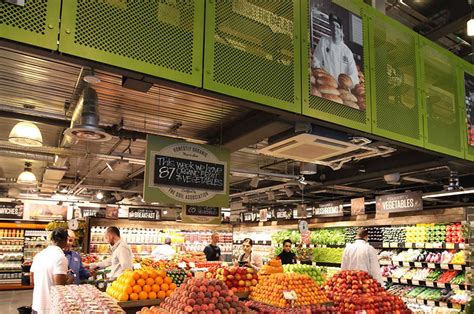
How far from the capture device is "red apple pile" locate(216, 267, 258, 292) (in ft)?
20.7

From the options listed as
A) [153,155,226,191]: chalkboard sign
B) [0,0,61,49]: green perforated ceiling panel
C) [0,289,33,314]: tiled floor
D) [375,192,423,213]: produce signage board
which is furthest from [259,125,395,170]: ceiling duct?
[0,289,33,314]: tiled floor

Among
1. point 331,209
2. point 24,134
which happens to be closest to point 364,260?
point 331,209

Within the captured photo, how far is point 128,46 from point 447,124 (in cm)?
422

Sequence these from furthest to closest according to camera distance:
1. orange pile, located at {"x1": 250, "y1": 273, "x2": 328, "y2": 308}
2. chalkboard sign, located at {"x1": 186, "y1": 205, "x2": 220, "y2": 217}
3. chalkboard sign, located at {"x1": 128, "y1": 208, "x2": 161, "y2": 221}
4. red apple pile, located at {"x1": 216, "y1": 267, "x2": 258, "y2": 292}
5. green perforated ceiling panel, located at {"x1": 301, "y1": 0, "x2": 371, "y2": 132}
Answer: chalkboard sign, located at {"x1": 128, "y1": 208, "x2": 161, "y2": 221} < red apple pile, located at {"x1": 216, "y1": 267, "x2": 258, "y2": 292} < chalkboard sign, located at {"x1": 186, "y1": 205, "x2": 220, "y2": 217} < orange pile, located at {"x1": 250, "y1": 273, "x2": 328, "y2": 308} < green perforated ceiling panel, located at {"x1": 301, "y1": 0, "x2": 371, "y2": 132}

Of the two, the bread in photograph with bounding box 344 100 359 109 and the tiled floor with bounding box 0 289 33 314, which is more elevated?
the bread in photograph with bounding box 344 100 359 109

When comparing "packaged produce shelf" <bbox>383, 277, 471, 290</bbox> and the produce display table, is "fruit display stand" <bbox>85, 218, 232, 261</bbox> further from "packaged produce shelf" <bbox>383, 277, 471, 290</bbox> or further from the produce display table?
the produce display table

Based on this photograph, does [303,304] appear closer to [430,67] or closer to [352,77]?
[352,77]

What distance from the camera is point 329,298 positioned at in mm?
5883

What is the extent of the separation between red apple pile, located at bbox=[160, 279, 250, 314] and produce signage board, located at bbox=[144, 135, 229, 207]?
37.0 inches

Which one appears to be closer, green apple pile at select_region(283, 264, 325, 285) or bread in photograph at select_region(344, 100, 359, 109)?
bread in photograph at select_region(344, 100, 359, 109)

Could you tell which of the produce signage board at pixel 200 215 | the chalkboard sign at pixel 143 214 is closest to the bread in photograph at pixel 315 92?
the produce signage board at pixel 200 215

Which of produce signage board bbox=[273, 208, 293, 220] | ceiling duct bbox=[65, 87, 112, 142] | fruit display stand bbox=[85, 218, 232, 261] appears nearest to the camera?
ceiling duct bbox=[65, 87, 112, 142]

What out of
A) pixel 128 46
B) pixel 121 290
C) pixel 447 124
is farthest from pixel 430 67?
pixel 121 290

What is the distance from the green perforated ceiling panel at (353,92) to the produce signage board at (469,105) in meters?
2.14
